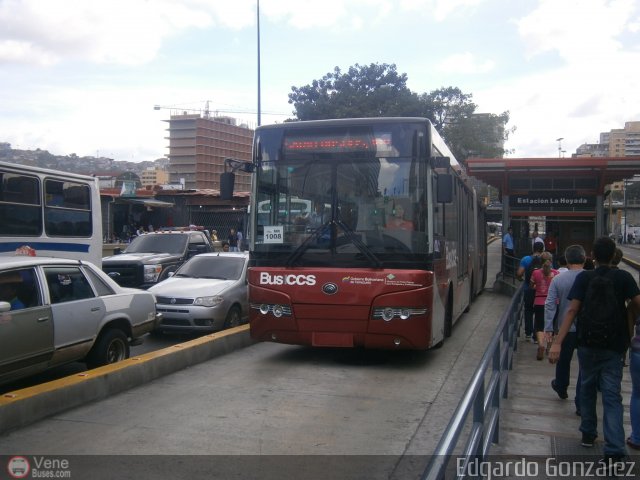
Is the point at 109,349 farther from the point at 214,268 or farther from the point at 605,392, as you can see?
the point at 605,392

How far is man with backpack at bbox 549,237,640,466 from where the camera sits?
15.7 feet

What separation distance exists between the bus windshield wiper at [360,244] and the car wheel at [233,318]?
3.78 metres

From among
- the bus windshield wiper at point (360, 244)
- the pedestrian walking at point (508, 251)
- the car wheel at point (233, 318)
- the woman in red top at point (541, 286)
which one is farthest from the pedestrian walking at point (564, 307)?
the pedestrian walking at point (508, 251)

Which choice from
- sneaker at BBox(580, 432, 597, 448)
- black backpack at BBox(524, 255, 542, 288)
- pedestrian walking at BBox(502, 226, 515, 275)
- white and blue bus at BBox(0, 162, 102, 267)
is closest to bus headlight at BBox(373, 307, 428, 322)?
sneaker at BBox(580, 432, 597, 448)

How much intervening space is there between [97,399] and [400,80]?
109 feet

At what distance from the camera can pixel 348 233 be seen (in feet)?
27.9

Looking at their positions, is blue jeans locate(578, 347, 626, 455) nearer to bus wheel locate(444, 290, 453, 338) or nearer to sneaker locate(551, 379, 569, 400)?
sneaker locate(551, 379, 569, 400)

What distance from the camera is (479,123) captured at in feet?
141

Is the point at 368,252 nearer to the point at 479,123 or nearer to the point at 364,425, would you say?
the point at 364,425

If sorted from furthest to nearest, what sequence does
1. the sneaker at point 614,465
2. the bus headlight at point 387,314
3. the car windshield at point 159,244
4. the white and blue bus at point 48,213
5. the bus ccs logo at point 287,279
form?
the car windshield at point 159,244 < the white and blue bus at point 48,213 < the bus ccs logo at point 287,279 < the bus headlight at point 387,314 < the sneaker at point 614,465

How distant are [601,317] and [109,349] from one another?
5.94m

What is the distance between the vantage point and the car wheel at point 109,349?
26.1 feet

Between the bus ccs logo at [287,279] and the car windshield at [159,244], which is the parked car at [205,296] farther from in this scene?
the car windshield at [159,244]

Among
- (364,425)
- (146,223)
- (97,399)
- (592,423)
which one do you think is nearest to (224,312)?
(97,399)
